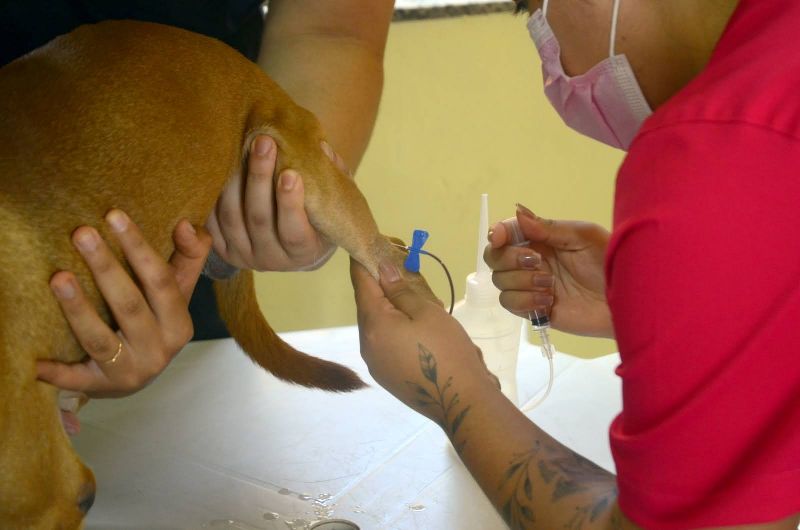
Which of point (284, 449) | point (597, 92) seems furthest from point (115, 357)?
point (597, 92)

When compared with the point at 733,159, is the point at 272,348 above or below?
below

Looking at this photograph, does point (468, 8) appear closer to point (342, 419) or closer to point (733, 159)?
point (342, 419)

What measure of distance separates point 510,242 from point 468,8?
165 centimetres

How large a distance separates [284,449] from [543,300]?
1.48 ft

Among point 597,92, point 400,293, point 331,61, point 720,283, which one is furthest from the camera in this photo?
point 331,61

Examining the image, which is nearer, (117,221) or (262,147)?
(117,221)

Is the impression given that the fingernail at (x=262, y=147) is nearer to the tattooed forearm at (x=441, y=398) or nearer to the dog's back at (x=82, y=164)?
the dog's back at (x=82, y=164)

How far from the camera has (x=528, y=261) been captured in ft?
4.35

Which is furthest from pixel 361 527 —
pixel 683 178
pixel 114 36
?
pixel 114 36

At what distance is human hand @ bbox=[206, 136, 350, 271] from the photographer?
4.15ft

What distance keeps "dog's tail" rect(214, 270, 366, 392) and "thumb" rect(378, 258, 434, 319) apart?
0.57 ft

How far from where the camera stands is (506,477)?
1.03 m

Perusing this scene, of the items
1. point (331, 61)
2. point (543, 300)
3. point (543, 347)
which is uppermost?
point (331, 61)

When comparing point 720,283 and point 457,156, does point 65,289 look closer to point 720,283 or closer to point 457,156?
point 720,283
